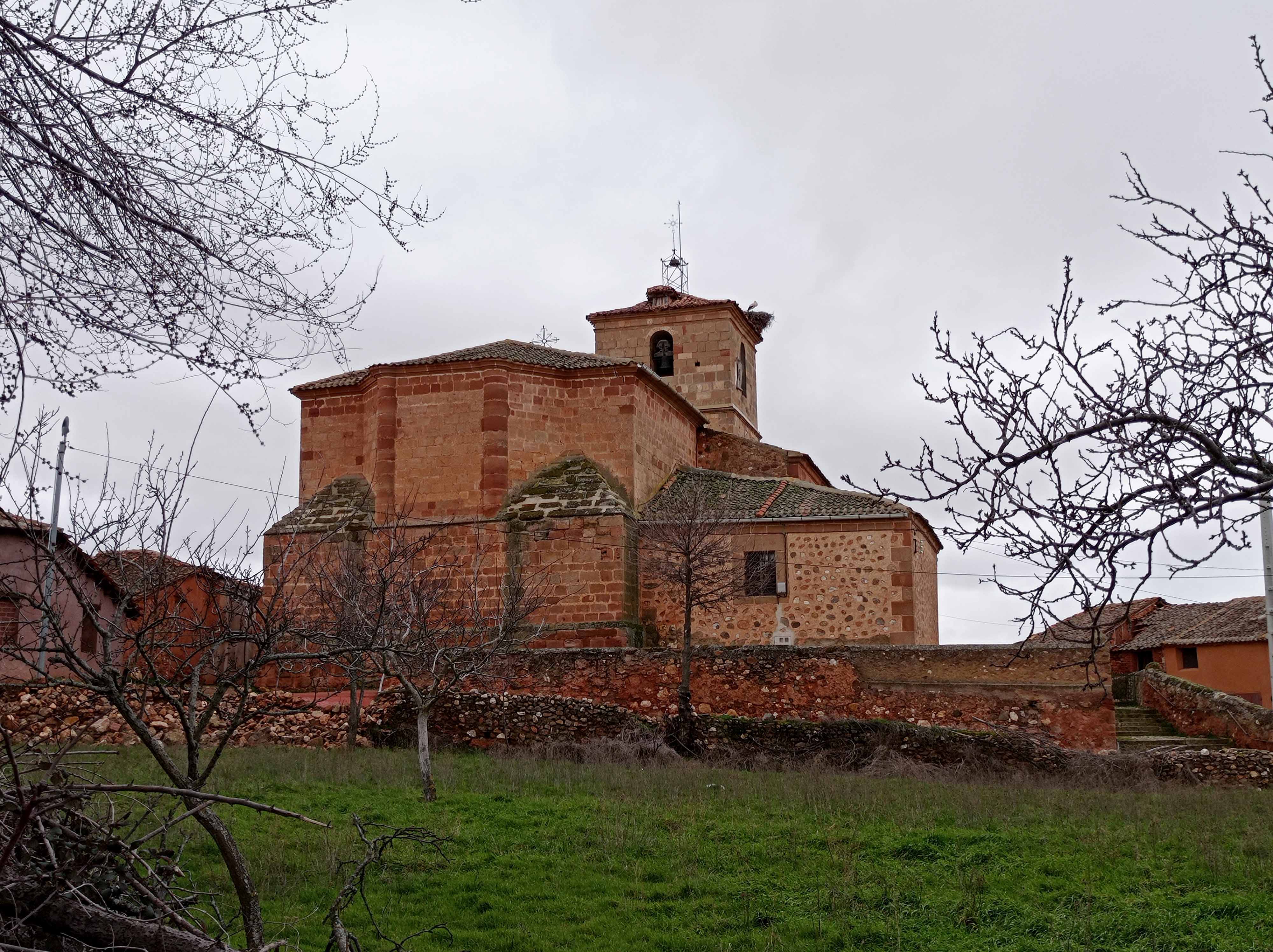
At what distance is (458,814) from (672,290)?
21.5 meters

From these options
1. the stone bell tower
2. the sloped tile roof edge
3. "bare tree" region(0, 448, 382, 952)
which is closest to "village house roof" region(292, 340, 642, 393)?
the sloped tile roof edge

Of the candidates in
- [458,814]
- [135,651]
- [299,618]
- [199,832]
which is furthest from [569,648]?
[135,651]

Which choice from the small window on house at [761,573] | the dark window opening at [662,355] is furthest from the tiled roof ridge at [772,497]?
the dark window opening at [662,355]

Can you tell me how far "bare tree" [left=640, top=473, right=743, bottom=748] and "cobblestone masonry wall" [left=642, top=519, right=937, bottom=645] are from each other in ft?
1.04

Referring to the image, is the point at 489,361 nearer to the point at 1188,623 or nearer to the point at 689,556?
the point at 689,556

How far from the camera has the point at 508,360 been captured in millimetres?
21031

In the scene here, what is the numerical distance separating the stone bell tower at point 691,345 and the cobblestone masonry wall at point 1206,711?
1166 centimetres

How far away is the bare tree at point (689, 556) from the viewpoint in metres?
17.8

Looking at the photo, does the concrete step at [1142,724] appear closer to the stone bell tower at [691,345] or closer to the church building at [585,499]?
the church building at [585,499]

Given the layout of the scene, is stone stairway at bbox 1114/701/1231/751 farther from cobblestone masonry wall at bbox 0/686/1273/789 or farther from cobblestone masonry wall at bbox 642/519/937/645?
cobblestone masonry wall at bbox 642/519/937/645

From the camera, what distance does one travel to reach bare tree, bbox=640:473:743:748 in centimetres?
1784

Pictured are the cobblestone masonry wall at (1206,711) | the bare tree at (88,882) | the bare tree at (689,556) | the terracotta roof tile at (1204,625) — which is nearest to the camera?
the bare tree at (88,882)

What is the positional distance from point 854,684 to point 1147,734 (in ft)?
21.4

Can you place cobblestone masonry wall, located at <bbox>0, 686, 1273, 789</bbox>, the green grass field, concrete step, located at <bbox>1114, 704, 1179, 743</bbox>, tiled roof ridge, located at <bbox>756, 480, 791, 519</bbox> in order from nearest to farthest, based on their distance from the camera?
the green grass field
cobblestone masonry wall, located at <bbox>0, 686, 1273, 789</bbox>
concrete step, located at <bbox>1114, 704, 1179, 743</bbox>
tiled roof ridge, located at <bbox>756, 480, 791, 519</bbox>
